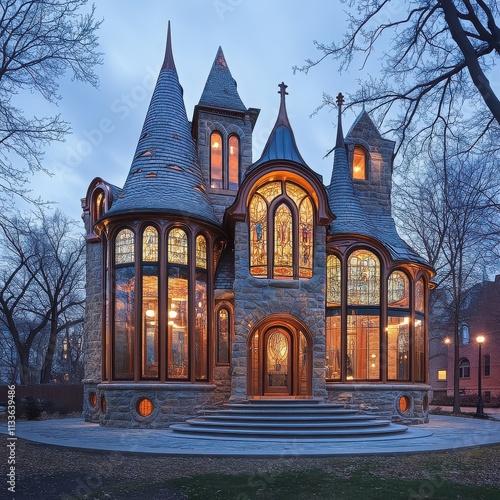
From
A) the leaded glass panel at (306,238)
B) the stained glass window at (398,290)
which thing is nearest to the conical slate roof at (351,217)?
the stained glass window at (398,290)

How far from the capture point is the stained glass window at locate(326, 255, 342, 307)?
19609 mm

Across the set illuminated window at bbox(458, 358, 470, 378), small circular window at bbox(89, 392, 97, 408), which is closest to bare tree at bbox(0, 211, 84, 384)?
small circular window at bbox(89, 392, 97, 408)

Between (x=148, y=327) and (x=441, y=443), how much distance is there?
867 cm

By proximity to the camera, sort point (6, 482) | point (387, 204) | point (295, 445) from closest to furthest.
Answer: point (6, 482)
point (295, 445)
point (387, 204)

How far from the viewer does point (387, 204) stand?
2286 cm

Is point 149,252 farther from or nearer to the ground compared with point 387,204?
nearer to the ground

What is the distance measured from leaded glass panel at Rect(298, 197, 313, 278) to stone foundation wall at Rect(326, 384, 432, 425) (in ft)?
13.5

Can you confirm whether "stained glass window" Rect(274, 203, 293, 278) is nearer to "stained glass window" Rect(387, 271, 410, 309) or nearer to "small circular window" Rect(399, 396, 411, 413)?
"stained glass window" Rect(387, 271, 410, 309)

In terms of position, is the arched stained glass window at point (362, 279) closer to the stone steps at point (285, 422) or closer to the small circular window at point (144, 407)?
the stone steps at point (285, 422)

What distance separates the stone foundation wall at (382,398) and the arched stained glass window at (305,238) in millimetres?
4100

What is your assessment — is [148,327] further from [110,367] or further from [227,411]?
[227,411]

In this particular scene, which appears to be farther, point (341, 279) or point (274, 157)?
point (341, 279)

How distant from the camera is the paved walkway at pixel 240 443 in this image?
37.8 feet

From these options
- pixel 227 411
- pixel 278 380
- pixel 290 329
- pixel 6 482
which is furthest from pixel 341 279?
pixel 6 482
